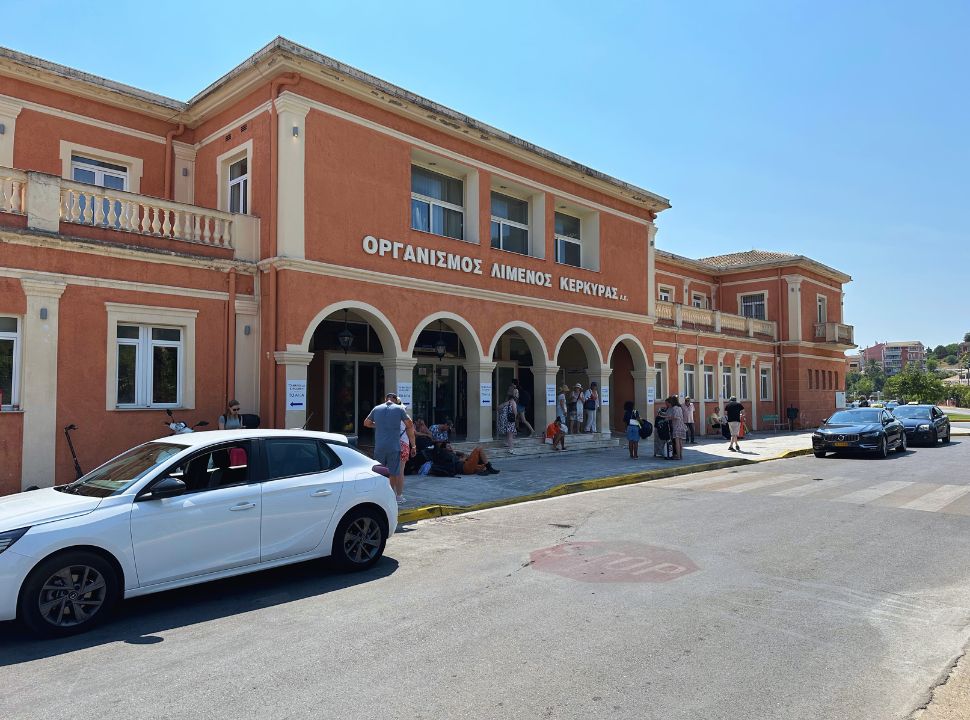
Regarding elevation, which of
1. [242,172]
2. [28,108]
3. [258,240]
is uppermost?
[28,108]

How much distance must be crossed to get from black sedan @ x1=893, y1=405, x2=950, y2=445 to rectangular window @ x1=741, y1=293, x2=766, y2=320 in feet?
34.0

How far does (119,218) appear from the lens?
12438mm

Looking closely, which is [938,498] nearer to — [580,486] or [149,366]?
[580,486]

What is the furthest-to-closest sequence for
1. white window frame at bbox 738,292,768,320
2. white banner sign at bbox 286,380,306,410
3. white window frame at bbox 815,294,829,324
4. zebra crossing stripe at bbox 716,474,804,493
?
white window frame at bbox 815,294,829,324, white window frame at bbox 738,292,768,320, white banner sign at bbox 286,380,306,410, zebra crossing stripe at bbox 716,474,804,493

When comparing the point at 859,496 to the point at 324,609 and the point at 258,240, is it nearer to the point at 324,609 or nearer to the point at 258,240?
the point at 324,609

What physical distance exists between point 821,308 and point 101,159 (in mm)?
35270

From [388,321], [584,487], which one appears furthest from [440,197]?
[584,487]

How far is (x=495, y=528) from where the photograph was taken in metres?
9.48

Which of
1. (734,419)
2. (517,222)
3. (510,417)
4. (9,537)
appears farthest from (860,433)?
(9,537)

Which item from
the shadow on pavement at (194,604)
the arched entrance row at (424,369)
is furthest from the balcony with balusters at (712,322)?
the shadow on pavement at (194,604)

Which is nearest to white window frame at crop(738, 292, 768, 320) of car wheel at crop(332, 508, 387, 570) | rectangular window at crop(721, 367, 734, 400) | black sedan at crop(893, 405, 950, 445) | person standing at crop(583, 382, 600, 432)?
rectangular window at crop(721, 367, 734, 400)

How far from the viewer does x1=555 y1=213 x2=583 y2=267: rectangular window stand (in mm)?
21141

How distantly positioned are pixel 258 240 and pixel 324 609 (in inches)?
389

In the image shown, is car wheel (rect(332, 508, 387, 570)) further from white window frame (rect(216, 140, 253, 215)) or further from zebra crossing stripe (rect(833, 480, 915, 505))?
white window frame (rect(216, 140, 253, 215))
